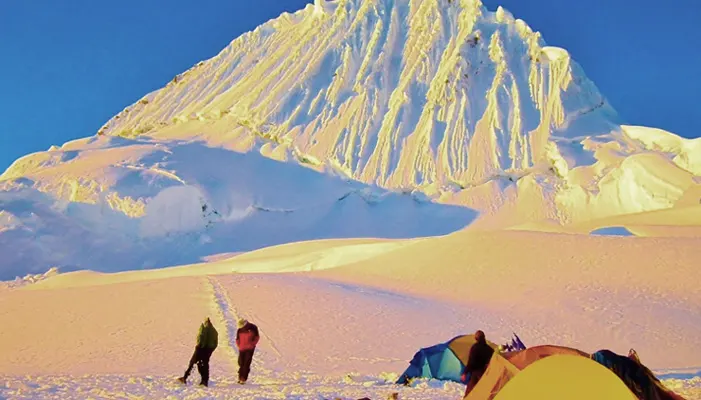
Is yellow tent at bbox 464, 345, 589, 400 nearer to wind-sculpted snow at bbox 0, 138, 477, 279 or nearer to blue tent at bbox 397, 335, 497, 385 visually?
blue tent at bbox 397, 335, 497, 385

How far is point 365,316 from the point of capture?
19.9m

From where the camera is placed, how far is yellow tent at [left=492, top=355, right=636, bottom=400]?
634 cm

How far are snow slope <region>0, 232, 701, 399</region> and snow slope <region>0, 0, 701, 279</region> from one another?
1728 centimetres

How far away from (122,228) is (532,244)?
32397mm

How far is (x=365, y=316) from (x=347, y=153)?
4830 cm

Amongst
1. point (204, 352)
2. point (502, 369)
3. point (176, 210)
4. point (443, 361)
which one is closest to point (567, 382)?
point (502, 369)

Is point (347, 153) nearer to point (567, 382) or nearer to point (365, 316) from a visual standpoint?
point (365, 316)

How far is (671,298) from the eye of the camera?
21719 mm

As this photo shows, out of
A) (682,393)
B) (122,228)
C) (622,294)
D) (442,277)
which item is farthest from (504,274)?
(122,228)

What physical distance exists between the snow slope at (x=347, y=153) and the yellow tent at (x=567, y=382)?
37278 mm

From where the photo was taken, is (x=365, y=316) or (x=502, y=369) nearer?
(x=502, y=369)

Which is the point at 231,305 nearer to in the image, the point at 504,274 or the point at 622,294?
the point at 504,274

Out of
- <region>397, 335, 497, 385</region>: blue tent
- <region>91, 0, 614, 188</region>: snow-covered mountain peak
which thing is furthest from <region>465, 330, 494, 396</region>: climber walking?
<region>91, 0, 614, 188</region>: snow-covered mountain peak

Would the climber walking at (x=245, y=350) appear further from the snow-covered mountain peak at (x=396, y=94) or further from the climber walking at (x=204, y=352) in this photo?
the snow-covered mountain peak at (x=396, y=94)
